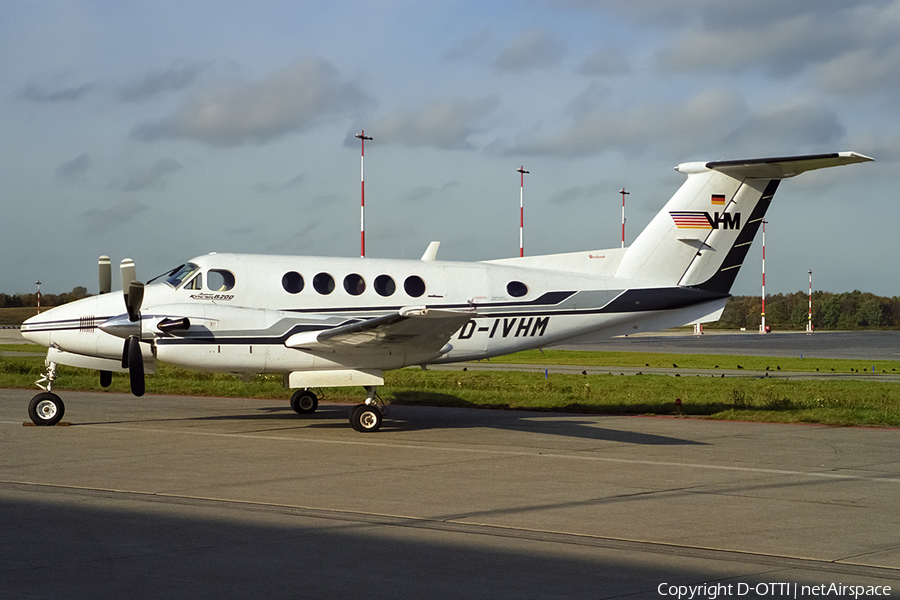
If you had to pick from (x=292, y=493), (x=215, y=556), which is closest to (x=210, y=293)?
(x=292, y=493)

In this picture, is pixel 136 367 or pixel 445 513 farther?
pixel 136 367

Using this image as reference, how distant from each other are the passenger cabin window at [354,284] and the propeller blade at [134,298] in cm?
368

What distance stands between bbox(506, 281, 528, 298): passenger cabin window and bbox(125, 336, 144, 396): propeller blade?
23.1 feet

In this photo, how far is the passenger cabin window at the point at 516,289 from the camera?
56.6 ft

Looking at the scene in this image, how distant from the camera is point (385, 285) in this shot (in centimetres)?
1662

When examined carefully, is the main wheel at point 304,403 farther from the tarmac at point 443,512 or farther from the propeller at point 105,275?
the propeller at point 105,275

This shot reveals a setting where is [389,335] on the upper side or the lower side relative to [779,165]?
lower

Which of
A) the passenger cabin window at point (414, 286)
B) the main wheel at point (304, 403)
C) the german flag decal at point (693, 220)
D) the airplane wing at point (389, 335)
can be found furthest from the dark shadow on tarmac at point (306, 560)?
the german flag decal at point (693, 220)

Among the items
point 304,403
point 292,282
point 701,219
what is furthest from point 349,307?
point 701,219

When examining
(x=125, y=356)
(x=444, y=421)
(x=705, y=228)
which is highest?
(x=705, y=228)

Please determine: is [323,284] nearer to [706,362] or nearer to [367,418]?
[367,418]

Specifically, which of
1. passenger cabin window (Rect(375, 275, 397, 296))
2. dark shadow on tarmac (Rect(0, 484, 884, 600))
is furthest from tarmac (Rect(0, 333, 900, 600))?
passenger cabin window (Rect(375, 275, 397, 296))

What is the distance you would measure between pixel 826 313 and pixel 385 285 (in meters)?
114

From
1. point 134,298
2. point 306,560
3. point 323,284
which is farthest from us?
point 323,284
